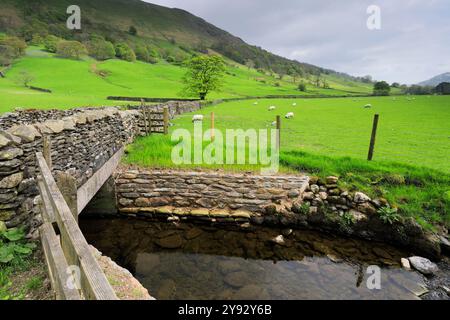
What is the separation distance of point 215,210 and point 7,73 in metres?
70.2

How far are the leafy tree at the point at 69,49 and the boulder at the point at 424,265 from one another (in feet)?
327

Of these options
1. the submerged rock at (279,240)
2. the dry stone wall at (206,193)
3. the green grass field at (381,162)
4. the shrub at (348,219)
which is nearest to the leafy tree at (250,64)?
the green grass field at (381,162)

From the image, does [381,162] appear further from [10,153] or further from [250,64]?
[250,64]

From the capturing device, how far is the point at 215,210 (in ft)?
34.2

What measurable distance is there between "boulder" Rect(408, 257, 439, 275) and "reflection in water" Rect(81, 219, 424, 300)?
9.8 inches

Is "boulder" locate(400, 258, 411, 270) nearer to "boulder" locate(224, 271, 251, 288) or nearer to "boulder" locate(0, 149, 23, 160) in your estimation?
"boulder" locate(224, 271, 251, 288)

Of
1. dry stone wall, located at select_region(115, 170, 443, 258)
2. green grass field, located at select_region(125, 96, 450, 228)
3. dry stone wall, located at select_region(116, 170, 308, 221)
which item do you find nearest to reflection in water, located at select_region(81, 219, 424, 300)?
dry stone wall, located at select_region(115, 170, 443, 258)

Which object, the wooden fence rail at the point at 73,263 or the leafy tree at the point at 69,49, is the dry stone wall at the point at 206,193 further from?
the leafy tree at the point at 69,49

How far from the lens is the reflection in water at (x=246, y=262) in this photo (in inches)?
255

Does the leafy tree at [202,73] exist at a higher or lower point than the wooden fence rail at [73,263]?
higher

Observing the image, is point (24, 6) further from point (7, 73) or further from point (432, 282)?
point (432, 282)

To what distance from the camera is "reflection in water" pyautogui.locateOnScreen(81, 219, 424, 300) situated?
646cm
